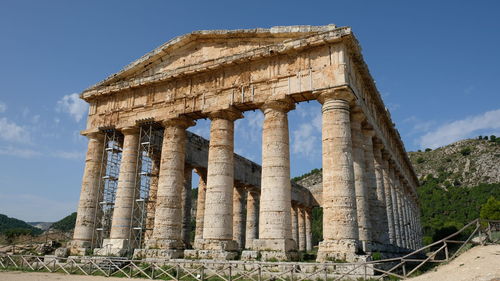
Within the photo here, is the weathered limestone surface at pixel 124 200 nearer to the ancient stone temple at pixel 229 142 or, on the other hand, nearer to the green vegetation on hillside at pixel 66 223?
the ancient stone temple at pixel 229 142

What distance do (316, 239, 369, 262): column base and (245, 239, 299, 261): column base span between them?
4.46 feet

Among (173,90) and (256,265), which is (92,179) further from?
(256,265)

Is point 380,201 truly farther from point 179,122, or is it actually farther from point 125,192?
point 125,192

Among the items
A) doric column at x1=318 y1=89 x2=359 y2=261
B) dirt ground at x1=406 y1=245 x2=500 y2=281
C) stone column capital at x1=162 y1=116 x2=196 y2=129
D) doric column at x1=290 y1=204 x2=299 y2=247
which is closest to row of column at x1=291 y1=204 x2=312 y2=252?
doric column at x1=290 y1=204 x2=299 y2=247

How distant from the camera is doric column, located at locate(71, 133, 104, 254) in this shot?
2128 centimetres

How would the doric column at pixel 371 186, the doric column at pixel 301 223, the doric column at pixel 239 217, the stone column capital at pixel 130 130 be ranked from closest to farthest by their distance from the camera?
the doric column at pixel 371 186
the stone column capital at pixel 130 130
the doric column at pixel 239 217
the doric column at pixel 301 223

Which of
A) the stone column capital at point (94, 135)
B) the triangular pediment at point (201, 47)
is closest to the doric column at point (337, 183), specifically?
the triangular pediment at point (201, 47)

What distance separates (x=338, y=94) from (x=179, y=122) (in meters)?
8.81

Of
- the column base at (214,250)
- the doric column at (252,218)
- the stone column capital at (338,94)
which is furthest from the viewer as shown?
the doric column at (252,218)

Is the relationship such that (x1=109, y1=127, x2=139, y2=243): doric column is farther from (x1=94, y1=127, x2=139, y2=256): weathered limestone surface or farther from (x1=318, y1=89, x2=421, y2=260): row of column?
(x1=318, y1=89, x2=421, y2=260): row of column

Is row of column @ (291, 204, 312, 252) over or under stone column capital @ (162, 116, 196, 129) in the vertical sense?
under

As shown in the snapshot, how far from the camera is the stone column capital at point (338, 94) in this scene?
1612 cm

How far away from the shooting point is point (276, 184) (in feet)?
53.3

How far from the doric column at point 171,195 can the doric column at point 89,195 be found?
5.10 metres
